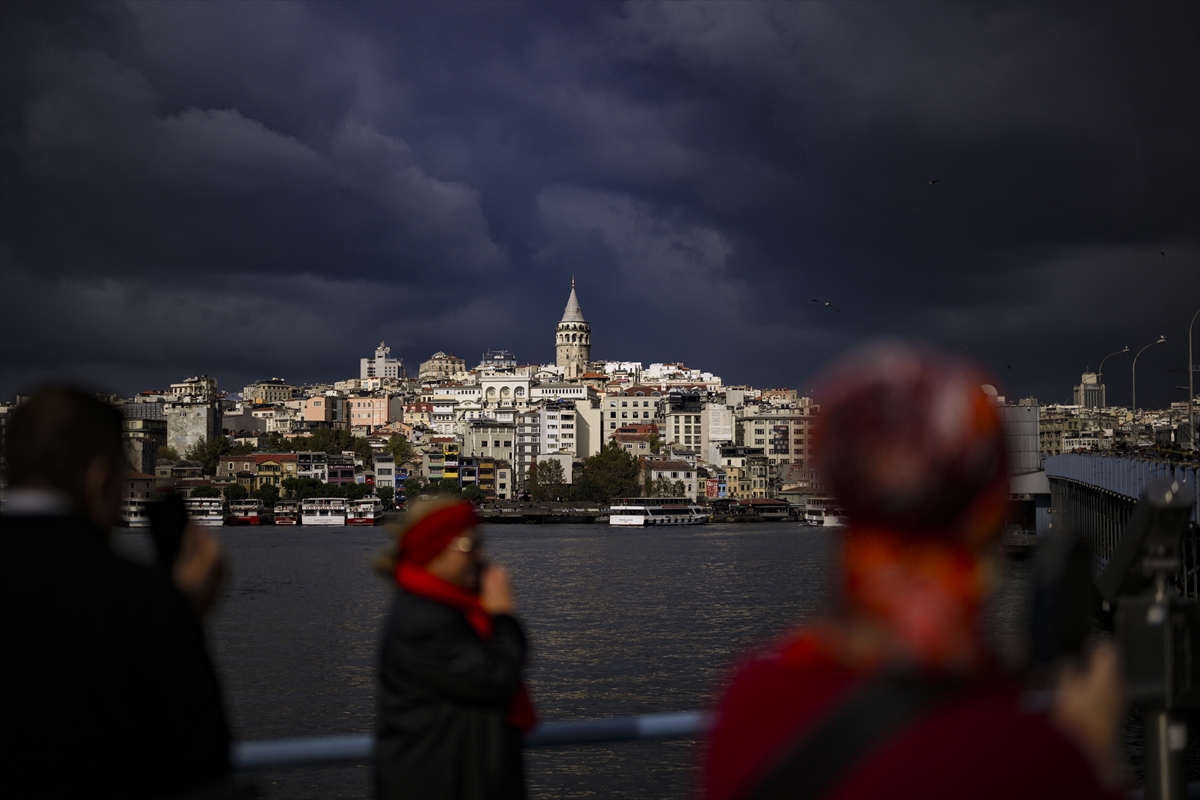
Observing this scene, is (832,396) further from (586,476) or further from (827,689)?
(586,476)

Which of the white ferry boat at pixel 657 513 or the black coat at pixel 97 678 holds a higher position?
the black coat at pixel 97 678

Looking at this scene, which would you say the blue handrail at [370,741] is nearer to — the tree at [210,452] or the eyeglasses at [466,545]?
the eyeglasses at [466,545]

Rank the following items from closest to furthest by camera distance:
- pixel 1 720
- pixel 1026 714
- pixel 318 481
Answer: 1. pixel 1026 714
2. pixel 1 720
3. pixel 318 481

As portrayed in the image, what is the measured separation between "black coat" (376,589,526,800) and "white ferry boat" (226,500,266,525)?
82.0 metres

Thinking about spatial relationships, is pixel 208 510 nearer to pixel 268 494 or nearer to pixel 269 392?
pixel 268 494

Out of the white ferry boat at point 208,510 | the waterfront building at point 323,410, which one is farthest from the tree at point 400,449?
the waterfront building at point 323,410

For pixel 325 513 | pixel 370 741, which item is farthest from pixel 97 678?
pixel 325 513

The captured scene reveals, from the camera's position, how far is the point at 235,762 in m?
2.49

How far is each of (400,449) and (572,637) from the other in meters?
79.8

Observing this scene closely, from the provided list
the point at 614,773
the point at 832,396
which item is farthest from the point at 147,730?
the point at 614,773

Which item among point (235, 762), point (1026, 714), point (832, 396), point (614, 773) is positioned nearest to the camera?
point (1026, 714)

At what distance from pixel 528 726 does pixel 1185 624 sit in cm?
132

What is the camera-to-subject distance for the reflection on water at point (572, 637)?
11.8 m

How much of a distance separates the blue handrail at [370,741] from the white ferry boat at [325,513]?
257 ft
